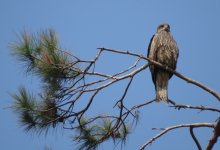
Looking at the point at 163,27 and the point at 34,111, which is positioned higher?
the point at 163,27

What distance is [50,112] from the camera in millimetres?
4289

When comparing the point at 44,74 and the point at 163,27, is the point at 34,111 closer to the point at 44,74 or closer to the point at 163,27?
the point at 44,74

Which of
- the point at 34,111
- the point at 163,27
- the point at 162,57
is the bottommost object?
the point at 34,111

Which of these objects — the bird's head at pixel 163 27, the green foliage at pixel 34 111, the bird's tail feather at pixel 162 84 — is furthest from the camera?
the bird's head at pixel 163 27

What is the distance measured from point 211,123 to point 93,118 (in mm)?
1263

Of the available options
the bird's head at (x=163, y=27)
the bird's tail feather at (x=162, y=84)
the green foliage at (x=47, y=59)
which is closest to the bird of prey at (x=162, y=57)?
the bird's tail feather at (x=162, y=84)

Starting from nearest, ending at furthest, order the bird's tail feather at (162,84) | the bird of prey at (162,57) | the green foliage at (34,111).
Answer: the green foliage at (34,111), the bird's tail feather at (162,84), the bird of prey at (162,57)

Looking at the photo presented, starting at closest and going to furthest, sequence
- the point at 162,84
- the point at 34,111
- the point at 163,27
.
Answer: the point at 34,111 < the point at 162,84 < the point at 163,27

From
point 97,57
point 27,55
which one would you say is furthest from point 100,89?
point 27,55

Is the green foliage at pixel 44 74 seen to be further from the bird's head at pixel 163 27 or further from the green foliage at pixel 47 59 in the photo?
the bird's head at pixel 163 27

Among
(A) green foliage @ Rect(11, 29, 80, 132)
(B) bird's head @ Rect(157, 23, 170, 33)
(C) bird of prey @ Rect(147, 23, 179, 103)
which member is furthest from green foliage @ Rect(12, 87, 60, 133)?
(B) bird's head @ Rect(157, 23, 170, 33)

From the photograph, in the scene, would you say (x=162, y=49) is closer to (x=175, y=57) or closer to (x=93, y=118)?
(x=175, y=57)

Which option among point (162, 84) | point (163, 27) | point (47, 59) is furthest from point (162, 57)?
point (47, 59)

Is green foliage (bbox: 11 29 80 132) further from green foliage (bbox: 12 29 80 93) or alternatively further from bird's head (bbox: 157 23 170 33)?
bird's head (bbox: 157 23 170 33)
